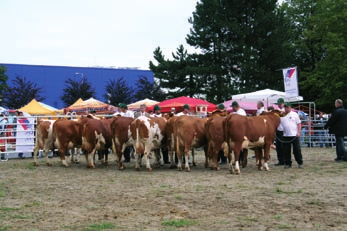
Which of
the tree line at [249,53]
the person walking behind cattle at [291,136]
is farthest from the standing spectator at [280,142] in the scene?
the tree line at [249,53]

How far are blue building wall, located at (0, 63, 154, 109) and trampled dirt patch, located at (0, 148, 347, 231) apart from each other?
4484 cm

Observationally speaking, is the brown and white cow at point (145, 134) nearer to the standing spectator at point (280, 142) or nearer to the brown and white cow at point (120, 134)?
the brown and white cow at point (120, 134)

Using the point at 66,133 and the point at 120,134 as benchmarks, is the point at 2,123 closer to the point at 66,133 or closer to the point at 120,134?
the point at 66,133

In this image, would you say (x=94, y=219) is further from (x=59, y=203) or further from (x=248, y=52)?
(x=248, y=52)

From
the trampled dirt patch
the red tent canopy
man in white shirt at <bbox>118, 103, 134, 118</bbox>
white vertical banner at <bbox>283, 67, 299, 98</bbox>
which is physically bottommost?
the trampled dirt patch

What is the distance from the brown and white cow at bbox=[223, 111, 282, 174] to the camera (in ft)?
39.1

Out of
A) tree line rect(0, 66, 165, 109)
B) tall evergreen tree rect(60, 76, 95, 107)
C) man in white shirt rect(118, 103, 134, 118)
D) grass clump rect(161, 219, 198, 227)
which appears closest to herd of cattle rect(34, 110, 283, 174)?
man in white shirt rect(118, 103, 134, 118)

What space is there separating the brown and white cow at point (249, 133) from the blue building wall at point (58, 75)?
150ft

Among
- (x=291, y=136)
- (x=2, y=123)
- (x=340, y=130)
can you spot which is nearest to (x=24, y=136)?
(x=2, y=123)

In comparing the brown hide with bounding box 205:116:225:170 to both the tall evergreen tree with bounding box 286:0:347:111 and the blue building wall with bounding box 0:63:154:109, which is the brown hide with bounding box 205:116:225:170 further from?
the blue building wall with bounding box 0:63:154:109

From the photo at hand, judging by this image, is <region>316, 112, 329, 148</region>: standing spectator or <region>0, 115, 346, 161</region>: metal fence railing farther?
<region>316, 112, 329, 148</region>: standing spectator

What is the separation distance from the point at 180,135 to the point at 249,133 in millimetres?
1962

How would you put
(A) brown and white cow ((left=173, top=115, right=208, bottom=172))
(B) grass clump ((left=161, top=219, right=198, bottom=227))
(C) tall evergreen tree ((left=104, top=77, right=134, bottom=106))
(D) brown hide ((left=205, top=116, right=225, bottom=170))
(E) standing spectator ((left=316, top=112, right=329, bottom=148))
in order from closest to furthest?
(B) grass clump ((left=161, top=219, right=198, bottom=227))
(D) brown hide ((left=205, top=116, right=225, bottom=170))
(A) brown and white cow ((left=173, top=115, right=208, bottom=172))
(E) standing spectator ((left=316, top=112, right=329, bottom=148))
(C) tall evergreen tree ((left=104, top=77, right=134, bottom=106))

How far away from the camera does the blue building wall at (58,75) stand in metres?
54.8
